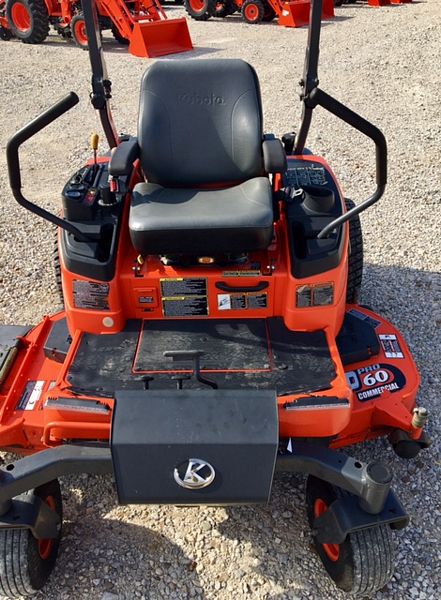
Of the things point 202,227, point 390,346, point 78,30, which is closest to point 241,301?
point 202,227

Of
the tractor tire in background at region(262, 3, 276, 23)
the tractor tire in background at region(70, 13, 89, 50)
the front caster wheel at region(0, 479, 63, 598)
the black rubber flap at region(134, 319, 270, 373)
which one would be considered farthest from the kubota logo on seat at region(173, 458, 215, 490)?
the tractor tire in background at region(262, 3, 276, 23)

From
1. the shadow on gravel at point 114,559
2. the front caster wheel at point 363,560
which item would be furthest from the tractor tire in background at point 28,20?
the front caster wheel at point 363,560

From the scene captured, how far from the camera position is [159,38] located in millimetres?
9477

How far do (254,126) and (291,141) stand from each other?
0.49 metres

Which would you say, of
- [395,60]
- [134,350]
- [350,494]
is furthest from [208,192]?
[395,60]

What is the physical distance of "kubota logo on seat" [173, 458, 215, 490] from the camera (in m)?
1.84

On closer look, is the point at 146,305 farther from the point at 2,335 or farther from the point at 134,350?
the point at 2,335

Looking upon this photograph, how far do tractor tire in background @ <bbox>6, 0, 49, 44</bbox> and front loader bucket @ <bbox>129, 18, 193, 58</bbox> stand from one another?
1971mm

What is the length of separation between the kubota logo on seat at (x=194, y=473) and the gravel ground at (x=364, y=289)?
599 millimetres

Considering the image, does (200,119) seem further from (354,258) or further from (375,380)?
(375,380)

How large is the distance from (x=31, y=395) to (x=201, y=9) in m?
12.7

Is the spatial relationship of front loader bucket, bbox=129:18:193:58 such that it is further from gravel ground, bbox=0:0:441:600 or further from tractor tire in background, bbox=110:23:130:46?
tractor tire in background, bbox=110:23:130:46

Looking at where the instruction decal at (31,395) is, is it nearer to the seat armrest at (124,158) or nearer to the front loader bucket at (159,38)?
the seat armrest at (124,158)

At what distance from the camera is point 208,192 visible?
2725 millimetres
